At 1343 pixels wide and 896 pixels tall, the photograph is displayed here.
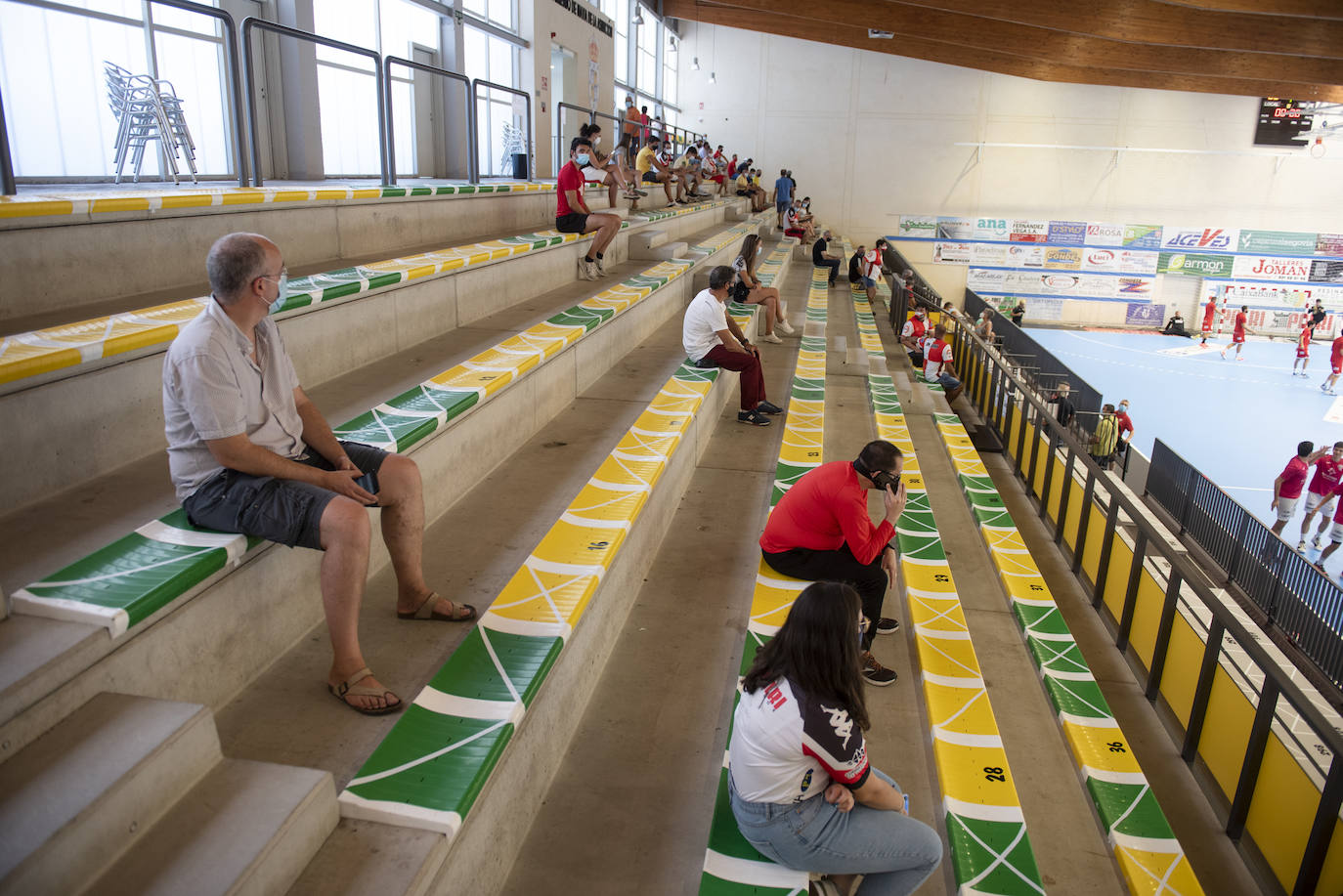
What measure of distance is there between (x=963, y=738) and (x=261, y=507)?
8.71 ft

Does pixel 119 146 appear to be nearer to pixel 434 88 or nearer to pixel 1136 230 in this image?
pixel 434 88

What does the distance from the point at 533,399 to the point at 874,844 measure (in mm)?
2949

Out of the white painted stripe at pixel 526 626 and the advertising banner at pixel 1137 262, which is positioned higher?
the advertising banner at pixel 1137 262

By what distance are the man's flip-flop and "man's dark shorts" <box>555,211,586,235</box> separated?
519 cm

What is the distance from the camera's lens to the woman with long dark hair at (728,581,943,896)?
208cm

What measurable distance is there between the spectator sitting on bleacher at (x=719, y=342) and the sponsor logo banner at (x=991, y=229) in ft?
68.2

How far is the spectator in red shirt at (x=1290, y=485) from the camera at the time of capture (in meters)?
10.2

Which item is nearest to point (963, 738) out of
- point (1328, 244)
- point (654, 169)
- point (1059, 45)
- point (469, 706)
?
point (469, 706)

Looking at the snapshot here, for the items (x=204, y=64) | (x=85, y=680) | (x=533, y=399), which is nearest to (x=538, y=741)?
(x=85, y=680)

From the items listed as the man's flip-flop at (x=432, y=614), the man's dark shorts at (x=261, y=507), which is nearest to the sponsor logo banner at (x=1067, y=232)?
the man's flip-flop at (x=432, y=614)

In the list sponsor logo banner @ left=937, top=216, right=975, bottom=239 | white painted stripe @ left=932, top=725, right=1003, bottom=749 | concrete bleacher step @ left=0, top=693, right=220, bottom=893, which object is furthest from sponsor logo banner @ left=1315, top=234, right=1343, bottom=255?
concrete bleacher step @ left=0, top=693, right=220, bottom=893

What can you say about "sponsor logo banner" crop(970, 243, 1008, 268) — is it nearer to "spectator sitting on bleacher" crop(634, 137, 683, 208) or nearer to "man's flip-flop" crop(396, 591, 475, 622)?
"spectator sitting on bleacher" crop(634, 137, 683, 208)

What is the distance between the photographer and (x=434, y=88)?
10.2m

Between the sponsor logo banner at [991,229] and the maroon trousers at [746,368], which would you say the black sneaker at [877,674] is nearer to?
the maroon trousers at [746,368]
